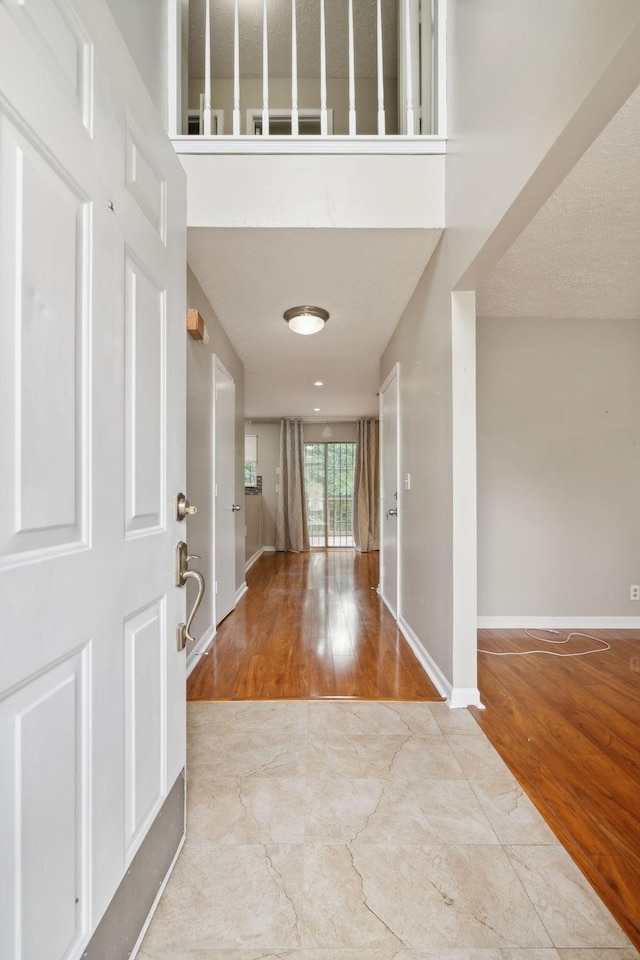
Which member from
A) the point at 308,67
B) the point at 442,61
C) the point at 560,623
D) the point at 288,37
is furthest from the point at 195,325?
the point at 560,623

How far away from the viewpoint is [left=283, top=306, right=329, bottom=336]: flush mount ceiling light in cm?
313

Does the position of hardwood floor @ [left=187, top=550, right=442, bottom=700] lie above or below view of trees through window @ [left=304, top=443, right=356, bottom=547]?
below

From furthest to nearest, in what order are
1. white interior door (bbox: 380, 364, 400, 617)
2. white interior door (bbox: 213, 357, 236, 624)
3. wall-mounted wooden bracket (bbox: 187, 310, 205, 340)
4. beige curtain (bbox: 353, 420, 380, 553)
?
1. beige curtain (bbox: 353, 420, 380, 553)
2. white interior door (bbox: 380, 364, 400, 617)
3. white interior door (bbox: 213, 357, 236, 624)
4. wall-mounted wooden bracket (bbox: 187, 310, 205, 340)

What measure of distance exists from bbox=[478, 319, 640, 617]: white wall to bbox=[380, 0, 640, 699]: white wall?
0.71m

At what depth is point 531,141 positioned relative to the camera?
135 cm

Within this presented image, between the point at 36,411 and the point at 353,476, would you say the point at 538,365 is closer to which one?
the point at 36,411

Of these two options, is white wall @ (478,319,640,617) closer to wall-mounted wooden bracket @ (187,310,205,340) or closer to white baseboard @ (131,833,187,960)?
wall-mounted wooden bracket @ (187,310,205,340)

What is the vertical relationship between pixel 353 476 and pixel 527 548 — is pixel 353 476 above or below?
above

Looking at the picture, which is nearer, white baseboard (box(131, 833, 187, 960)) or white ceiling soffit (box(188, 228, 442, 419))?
white baseboard (box(131, 833, 187, 960))

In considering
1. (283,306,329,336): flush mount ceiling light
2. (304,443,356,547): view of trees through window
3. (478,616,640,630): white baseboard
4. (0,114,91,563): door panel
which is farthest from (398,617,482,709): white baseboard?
(304,443,356,547): view of trees through window

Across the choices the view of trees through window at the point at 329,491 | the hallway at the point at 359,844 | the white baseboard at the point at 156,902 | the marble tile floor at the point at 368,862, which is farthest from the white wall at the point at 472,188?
Answer: the view of trees through window at the point at 329,491

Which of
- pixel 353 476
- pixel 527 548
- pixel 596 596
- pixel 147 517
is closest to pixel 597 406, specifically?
pixel 527 548

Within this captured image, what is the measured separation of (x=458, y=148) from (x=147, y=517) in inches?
80.0

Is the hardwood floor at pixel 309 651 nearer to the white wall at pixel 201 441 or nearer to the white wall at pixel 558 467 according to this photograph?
the white wall at pixel 201 441
